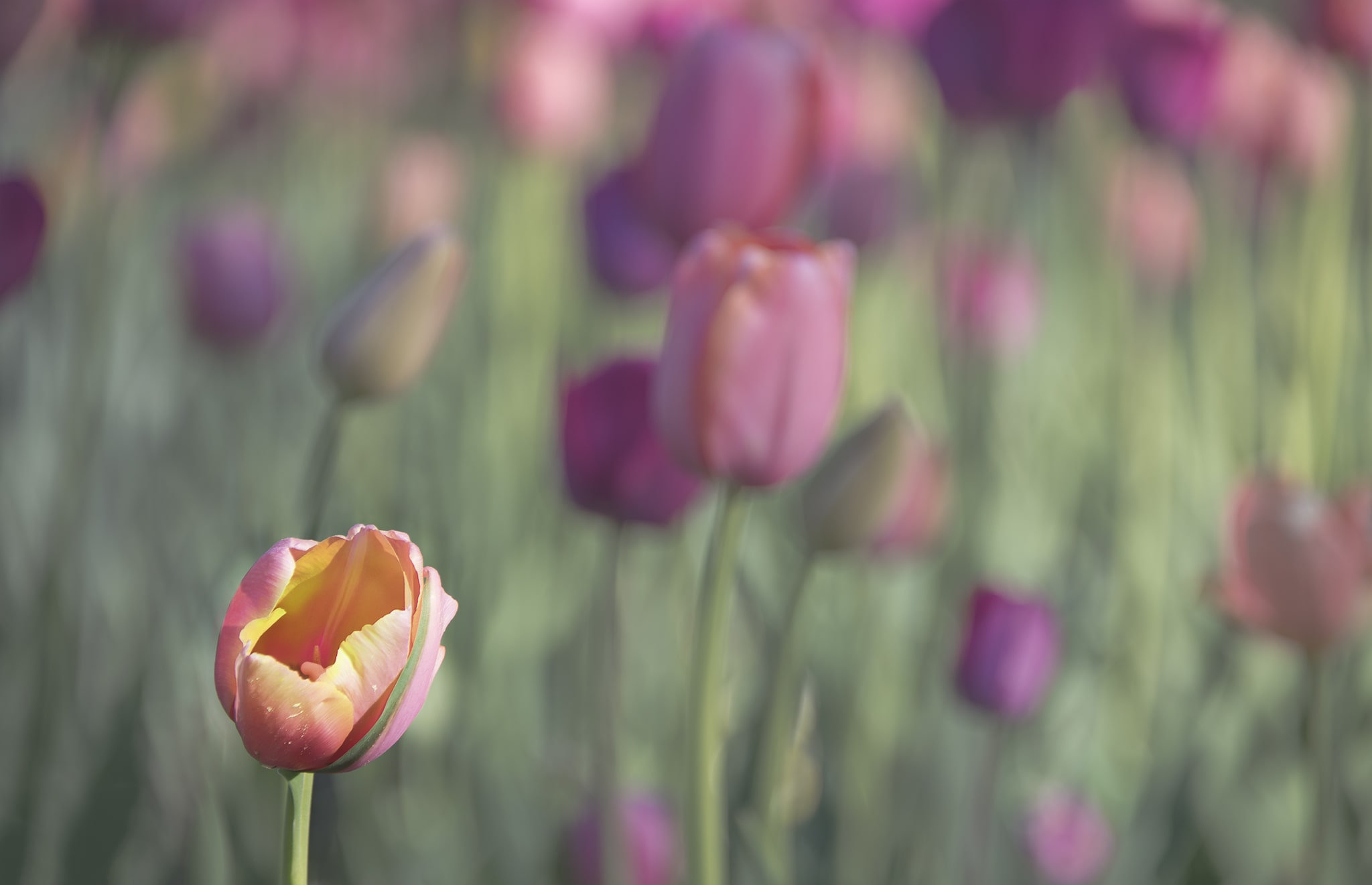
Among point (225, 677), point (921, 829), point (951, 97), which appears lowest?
point (921, 829)

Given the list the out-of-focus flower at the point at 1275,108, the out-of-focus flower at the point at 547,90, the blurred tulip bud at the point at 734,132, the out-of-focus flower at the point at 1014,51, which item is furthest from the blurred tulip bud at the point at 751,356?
the out-of-focus flower at the point at 547,90

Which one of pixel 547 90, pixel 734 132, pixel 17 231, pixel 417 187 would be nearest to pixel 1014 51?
pixel 734 132

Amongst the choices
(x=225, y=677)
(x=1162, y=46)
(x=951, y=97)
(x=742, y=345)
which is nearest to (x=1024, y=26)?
(x=951, y=97)

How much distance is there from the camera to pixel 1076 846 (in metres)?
0.62

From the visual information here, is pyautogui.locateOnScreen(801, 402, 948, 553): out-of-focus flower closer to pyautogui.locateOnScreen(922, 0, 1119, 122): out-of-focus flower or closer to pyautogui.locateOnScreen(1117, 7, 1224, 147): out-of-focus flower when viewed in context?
pyautogui.locateOnScreen(922, 0, 1119, 122): out-of-focus flower

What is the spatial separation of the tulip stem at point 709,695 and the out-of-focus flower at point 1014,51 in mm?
378

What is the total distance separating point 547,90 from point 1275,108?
62cm

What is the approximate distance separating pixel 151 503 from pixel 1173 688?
0.73 m

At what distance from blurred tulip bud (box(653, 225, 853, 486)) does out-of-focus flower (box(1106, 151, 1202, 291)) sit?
0.85 m

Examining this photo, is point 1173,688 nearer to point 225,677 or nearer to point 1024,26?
point 1024,26

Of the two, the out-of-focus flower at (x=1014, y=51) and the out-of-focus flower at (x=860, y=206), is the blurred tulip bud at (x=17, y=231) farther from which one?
the out-of-focus flower at (x=860, y=206)

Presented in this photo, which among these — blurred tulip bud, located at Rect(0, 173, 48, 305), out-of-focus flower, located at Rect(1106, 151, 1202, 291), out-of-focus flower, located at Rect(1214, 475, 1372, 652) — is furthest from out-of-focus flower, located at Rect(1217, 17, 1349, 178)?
blurred tulip bud, located at Rect(0, 173, 48, 305)

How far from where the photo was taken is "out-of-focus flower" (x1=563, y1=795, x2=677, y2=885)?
502 mm

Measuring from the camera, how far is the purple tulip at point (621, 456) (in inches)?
17.5
